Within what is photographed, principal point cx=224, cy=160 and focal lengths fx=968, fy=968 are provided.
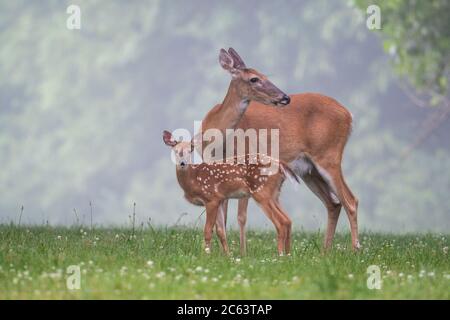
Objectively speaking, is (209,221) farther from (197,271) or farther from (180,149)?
(197,271)

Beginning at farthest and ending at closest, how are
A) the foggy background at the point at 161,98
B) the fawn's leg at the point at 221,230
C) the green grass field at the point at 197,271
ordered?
1. the foggy background at the point at 161,98
2. the fawn's leg at the point at 221,230
3. the green grass field at the point at 197,271

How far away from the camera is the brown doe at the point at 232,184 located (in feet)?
28.5

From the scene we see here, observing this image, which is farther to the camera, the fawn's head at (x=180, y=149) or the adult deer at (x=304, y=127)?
the adult deer at (x=304, y=127)

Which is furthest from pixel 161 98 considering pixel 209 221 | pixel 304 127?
pixel 209 221

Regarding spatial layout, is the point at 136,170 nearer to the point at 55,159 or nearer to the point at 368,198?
the point at 55,159

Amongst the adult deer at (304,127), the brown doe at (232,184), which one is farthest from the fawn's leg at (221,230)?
the adult deer at (304,127)

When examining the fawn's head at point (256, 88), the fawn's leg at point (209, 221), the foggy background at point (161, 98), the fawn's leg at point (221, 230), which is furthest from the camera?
the foggy background at point (161, 98)

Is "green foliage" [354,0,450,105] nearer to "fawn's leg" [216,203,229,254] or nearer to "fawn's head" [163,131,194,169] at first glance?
"fawn's leg" [216,203,229,254]

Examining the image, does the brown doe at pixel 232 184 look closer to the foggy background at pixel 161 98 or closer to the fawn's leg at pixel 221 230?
the fawn's leg at pixel 221 230

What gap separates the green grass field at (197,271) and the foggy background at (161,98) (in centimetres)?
1724

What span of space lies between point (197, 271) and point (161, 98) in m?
26.2

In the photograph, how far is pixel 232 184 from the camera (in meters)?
8.82

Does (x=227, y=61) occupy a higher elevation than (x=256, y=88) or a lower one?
higher

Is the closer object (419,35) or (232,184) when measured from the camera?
(232,184)
